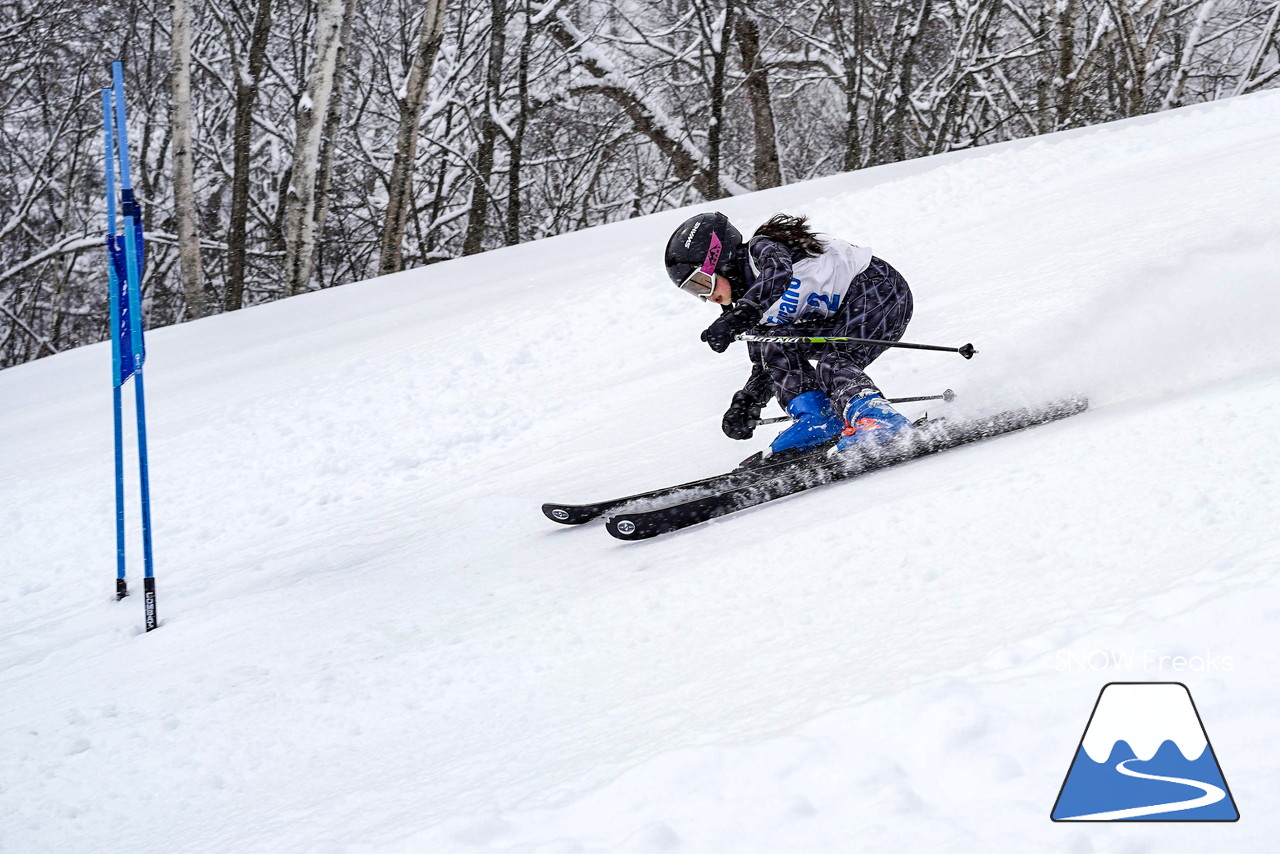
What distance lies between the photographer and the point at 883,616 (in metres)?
2.57

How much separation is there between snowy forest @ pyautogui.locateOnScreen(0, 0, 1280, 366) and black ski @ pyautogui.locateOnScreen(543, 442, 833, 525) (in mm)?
10654

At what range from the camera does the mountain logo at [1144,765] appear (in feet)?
5.58

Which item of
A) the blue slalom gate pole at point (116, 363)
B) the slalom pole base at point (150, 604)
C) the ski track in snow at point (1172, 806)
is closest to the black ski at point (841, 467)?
the slalom pole base at point (150, 604)

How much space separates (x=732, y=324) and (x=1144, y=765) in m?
2.75

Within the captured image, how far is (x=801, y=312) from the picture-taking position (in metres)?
4.39

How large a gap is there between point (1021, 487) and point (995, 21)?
1923cm

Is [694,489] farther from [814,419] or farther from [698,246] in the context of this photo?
[698,246]

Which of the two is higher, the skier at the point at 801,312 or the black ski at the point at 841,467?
the skier at the point at 801,312

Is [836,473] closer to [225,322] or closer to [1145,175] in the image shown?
[1145,175]

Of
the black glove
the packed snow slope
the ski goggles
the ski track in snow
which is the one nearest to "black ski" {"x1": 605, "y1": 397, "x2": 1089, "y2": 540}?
the packed snow slope

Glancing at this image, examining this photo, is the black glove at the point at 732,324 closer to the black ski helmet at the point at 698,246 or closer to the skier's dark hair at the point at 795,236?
the black ski helmet at the point at 698,246

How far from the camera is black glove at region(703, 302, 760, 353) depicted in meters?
4.33

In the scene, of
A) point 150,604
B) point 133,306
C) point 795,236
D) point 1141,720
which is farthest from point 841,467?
point 133,306

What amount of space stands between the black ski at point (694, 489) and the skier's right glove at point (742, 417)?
0.45ft
